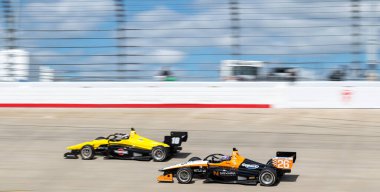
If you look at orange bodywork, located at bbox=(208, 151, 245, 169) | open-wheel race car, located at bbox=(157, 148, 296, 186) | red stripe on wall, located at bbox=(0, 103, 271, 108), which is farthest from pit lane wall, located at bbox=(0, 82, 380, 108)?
orange bodywork, located at bbox=(208, 151, 245, 169)

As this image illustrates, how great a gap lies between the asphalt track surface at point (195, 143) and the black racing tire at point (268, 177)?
103 millimetres

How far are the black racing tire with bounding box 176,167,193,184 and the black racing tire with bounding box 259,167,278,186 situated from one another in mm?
1046

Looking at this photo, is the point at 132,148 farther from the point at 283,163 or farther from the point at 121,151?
the point at 283,163

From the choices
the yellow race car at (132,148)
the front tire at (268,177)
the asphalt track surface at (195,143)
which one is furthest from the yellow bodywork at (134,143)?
the front tire at (268,177)

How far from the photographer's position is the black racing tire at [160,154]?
10188 mm

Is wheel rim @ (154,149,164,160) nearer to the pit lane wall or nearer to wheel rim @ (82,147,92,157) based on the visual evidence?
wheel rim @ (82,147,92,157)

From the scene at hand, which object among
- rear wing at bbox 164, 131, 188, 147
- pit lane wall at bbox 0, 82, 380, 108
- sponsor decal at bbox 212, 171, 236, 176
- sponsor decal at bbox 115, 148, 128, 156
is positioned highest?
pit lane wall at bbox 0, 82, 380, 108

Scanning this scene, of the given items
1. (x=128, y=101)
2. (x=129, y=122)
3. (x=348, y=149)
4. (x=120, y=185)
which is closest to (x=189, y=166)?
(x=120, y=185)

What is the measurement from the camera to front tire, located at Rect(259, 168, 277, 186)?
8.57 meters

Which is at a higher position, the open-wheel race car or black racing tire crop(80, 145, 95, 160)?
the open-wheel race car

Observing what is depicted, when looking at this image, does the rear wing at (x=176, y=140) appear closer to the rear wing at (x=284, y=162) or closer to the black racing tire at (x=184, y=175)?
the black racing tire at (x=184, y=175)

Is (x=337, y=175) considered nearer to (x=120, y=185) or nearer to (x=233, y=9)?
(x=120, y=185)

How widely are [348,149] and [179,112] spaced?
4739 mm

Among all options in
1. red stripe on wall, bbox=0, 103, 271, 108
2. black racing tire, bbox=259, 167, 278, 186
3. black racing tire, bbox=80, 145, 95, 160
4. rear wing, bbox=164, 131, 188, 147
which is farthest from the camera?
red stripe on wall, bbox=0, 103, 271, 108
